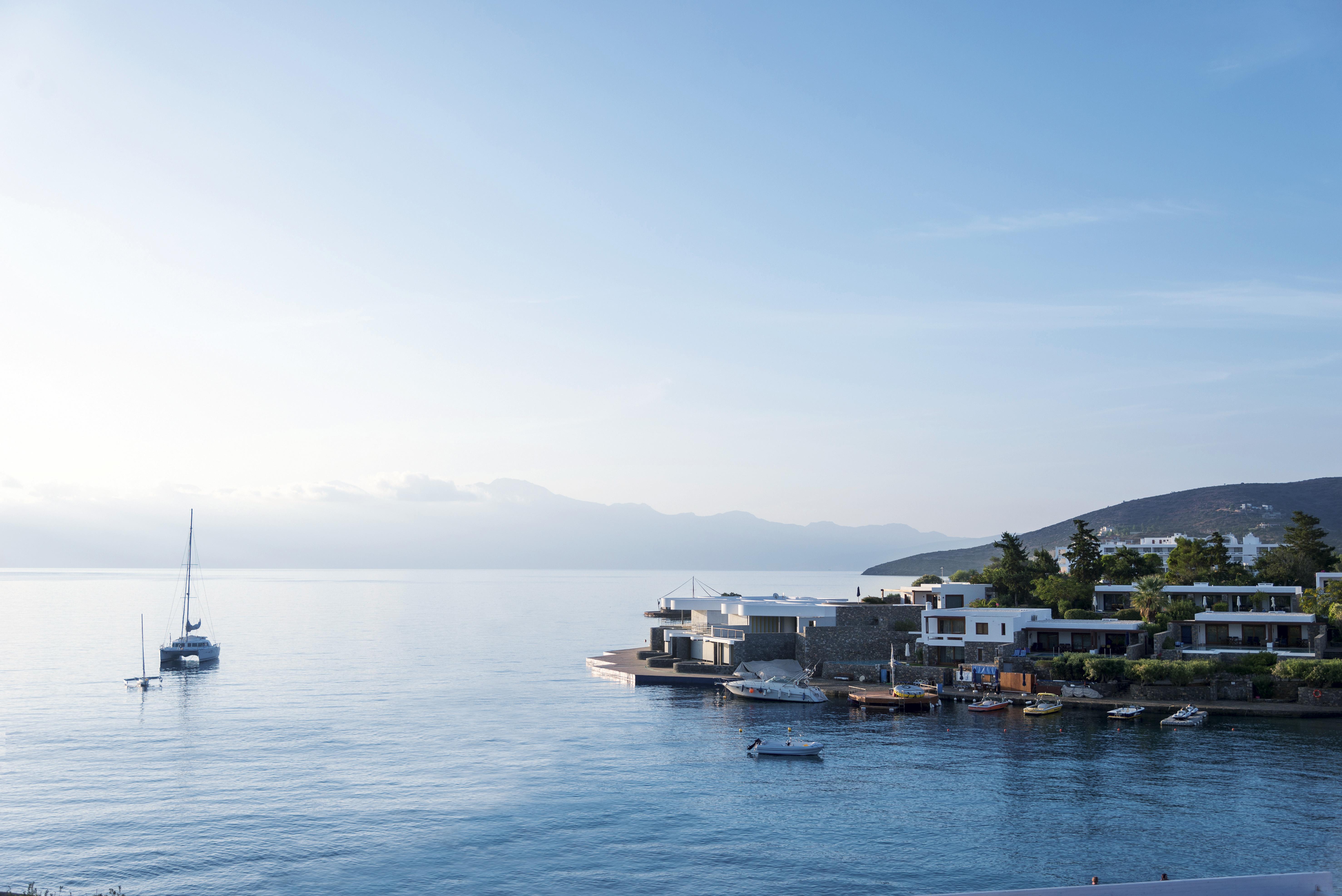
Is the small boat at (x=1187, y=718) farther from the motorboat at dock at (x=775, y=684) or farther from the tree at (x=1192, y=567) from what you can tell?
the tree at (x=1192, y=567)

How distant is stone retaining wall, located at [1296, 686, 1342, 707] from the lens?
76.0 metres

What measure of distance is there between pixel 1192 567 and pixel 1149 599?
23.1 m

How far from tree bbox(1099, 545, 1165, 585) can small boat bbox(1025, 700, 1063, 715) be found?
136ft

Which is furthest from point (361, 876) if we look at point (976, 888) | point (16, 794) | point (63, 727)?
point (63, 727)

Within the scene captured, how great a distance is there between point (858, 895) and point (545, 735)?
37.4 meters

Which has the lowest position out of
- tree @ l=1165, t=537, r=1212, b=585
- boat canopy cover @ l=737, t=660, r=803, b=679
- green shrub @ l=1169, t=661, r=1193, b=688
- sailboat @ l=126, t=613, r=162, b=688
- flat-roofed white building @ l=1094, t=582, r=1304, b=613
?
sailboat @ l=126, t=613, r=162, b=688

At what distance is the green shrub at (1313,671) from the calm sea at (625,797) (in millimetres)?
6382

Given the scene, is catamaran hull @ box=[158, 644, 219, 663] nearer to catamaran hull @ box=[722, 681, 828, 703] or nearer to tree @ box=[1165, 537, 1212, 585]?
catamaran hull @ box=[722, 681, 828, 703]

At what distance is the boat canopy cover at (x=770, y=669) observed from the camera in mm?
96875

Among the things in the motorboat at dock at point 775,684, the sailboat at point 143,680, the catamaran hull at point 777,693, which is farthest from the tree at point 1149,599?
the sailboat at point 143,680

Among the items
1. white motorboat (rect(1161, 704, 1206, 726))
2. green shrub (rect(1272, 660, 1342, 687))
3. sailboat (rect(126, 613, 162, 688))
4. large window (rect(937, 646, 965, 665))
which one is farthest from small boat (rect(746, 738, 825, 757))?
sailboat (rect(126, 613, 162, 688))

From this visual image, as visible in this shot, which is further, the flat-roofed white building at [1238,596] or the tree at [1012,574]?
the tree at [1012,574]

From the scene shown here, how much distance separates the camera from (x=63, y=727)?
76625 mm

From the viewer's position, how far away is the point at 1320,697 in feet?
251
